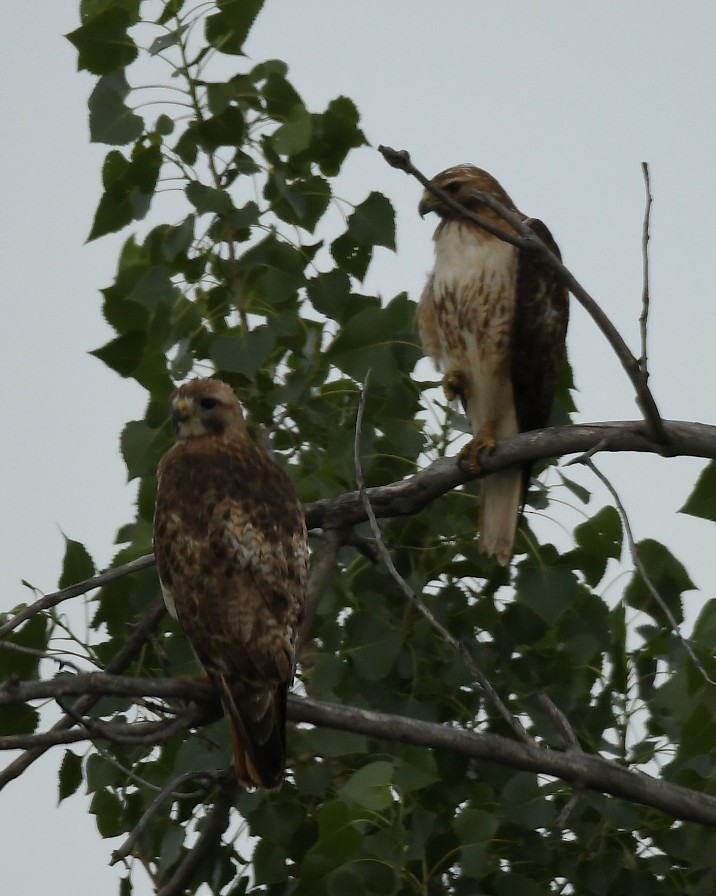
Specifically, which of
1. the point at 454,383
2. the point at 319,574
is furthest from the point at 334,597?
the point at 454,383

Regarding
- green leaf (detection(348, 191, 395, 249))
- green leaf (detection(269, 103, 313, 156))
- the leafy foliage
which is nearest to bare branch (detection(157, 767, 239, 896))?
the leafy foliage

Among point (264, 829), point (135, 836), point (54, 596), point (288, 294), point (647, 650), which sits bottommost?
point (135, 836)

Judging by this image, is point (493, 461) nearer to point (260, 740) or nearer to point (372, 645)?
point (372, 645)

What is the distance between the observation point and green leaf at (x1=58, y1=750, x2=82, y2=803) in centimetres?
347

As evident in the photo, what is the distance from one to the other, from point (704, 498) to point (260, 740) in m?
1.19

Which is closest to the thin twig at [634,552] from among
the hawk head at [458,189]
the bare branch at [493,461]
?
the bare branch at [493,461]

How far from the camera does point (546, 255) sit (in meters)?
2.89

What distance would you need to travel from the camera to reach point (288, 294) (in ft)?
11.6

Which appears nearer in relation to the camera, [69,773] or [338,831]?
[338,831]

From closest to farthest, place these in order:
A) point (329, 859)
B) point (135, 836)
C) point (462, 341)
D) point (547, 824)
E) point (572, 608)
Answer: point (135, 836), point (329, 859), point (547, 824), point (572, 608), point (462, 341)

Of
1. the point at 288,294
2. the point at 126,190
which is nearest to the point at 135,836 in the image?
the point at 288,294

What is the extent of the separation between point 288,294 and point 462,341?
126 cm

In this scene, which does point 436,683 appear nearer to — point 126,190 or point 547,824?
point 547,824

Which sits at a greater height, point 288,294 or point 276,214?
point 276,214
